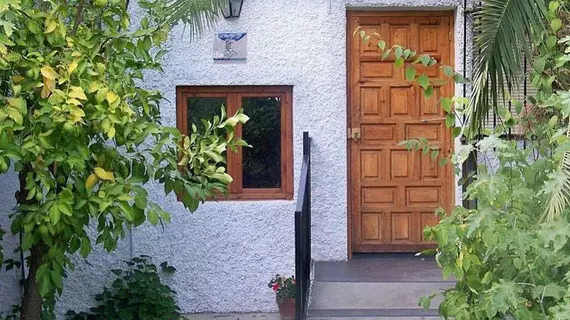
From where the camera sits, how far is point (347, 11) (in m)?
7.82

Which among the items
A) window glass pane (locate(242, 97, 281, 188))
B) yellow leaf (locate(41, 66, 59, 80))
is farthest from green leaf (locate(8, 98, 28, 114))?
window glass pane (locate(242, 97, 281, 188))

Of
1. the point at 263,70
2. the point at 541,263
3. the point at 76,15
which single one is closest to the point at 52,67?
the point at 76,15

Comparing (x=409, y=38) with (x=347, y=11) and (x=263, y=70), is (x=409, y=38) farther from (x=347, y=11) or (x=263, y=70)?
(x=263, y=70)

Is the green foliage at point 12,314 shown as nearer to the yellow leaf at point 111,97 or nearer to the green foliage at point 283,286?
the green foliage at point 283,286

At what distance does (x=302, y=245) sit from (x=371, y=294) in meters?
1.11

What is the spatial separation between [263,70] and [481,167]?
10.9ft

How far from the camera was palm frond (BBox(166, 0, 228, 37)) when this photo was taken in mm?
6371

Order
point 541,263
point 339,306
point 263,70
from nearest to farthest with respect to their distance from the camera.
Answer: point 541,263
point 339,306
point 263,70

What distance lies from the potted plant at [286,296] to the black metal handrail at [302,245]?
62cm

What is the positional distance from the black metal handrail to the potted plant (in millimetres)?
616

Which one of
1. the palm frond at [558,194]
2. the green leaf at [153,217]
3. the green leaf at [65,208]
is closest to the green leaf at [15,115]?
the green leaf at [65,208]

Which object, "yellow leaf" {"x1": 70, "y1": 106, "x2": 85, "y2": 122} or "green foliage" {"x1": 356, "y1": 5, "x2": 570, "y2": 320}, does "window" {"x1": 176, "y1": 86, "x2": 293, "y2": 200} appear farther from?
"yellow leaf" {"x1": 70, "y1": 106, "x2": 85, "y2": 122}

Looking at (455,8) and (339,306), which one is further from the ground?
(455,8)

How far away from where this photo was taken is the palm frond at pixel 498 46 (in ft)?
17.5
